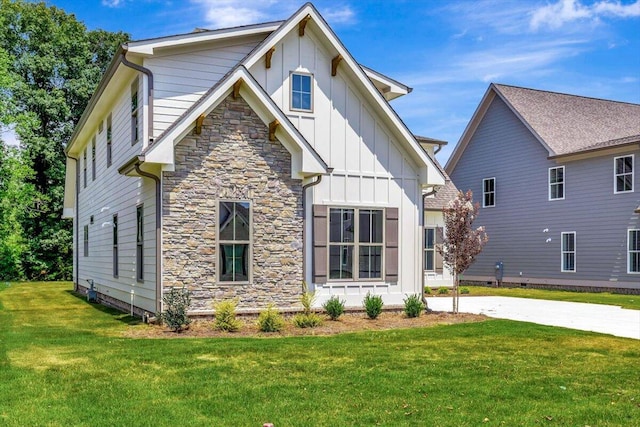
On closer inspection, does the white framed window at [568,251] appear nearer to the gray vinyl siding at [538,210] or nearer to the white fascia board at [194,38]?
the gray vinyl siding at [538,210]

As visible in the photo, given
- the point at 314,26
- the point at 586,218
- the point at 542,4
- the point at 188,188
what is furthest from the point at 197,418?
the point at 586,218

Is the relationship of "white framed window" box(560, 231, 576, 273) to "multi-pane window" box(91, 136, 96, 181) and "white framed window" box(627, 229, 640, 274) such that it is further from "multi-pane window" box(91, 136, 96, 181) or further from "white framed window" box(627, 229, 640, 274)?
"multi-pane window" box(91, 136, 96, 181)

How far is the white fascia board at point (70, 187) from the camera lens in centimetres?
2638

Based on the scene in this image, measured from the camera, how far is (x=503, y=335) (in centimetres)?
1166

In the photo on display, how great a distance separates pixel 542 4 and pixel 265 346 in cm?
1283

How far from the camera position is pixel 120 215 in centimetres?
1648

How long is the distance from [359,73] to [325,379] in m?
8.69

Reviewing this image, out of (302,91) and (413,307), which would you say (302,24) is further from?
(413,307)

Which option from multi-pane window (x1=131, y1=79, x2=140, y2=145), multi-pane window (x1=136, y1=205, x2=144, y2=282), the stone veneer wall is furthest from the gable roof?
multi-pane window (x1=136, y1=205, x2=144, y2=282)

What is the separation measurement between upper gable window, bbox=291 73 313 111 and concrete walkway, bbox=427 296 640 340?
647 cm

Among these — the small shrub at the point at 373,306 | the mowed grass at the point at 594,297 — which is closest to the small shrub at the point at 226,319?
the small shrub at the point at 373,306

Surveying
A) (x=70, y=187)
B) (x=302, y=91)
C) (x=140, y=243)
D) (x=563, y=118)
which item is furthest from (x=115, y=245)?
(x=563, y=118)

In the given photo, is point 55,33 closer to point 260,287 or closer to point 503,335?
point 260,287

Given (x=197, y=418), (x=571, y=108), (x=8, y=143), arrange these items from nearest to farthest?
(x=197, y=418) → (x=571, y=108) → (x=8, y=143)
